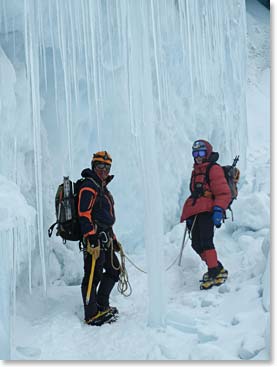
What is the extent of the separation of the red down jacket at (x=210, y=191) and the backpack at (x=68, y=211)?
78cm

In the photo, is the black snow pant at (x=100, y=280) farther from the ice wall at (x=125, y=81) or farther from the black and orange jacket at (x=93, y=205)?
the ice wall at (x=125, y=81)

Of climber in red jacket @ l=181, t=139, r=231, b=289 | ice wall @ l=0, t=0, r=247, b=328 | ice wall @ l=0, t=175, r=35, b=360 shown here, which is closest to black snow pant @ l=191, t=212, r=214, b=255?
climber in red jacket @ l=181, t=139, r=231, b=289

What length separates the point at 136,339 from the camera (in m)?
2.41

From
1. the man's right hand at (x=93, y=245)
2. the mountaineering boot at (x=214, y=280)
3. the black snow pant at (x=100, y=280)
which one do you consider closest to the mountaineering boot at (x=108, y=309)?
the black snow pant at (x=100, y=280)

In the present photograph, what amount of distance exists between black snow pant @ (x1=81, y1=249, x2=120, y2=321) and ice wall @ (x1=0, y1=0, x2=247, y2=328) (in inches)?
9.6

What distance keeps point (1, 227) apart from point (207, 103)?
292 cm

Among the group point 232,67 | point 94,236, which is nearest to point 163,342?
point 94,236

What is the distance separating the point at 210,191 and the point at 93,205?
0.78m

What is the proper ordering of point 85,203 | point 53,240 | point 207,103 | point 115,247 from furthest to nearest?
point 207,103 < point 53,240 < point 115,247 < point 85,203

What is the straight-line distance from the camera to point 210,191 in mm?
3076

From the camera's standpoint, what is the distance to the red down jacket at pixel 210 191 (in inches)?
118

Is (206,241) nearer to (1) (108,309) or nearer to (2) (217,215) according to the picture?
(2) (217,215)

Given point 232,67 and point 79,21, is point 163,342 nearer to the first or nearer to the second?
point 79,21

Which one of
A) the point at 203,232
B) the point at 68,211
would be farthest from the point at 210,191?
the point at 68,211
